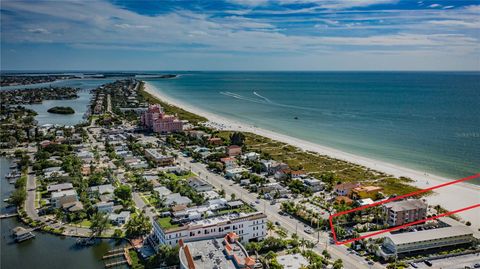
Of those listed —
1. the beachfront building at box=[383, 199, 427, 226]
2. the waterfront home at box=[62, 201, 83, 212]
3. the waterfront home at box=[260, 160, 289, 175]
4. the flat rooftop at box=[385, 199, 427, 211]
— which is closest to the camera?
the beachfront building at box=[383, 199, 427, 226]

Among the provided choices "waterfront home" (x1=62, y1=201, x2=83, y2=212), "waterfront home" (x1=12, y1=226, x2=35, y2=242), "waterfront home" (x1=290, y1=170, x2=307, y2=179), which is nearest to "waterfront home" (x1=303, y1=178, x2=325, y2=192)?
"waterfront home" (x1=290, y1=170, x2=307, y2=179)

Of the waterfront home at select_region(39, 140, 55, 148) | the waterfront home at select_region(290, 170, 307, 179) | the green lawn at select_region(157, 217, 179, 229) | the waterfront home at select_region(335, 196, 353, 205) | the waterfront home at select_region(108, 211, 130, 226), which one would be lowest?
the waterfront home at select_region(108, 211, 130, 226)

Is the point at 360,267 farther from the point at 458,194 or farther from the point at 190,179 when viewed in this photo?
the point at 190,179

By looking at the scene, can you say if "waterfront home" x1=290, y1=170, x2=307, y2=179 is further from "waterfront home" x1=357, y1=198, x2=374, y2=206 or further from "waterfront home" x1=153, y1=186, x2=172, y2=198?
"waterfront home" x1=153, y1=186, x2=172, y2=198

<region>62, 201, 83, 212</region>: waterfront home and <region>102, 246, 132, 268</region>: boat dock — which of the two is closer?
<region>102, 246, 132, 268</region>: boat dock

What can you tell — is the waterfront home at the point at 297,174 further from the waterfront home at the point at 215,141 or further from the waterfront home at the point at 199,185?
the waterfront home at the point at 215,141

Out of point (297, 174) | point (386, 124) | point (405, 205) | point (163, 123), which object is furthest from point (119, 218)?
point (386, 124)

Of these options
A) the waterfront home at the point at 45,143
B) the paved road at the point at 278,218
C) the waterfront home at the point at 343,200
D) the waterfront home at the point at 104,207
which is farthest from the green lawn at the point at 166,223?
the waterfront home at the point at 45,143

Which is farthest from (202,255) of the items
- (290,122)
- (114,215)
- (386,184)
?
(290,122)
